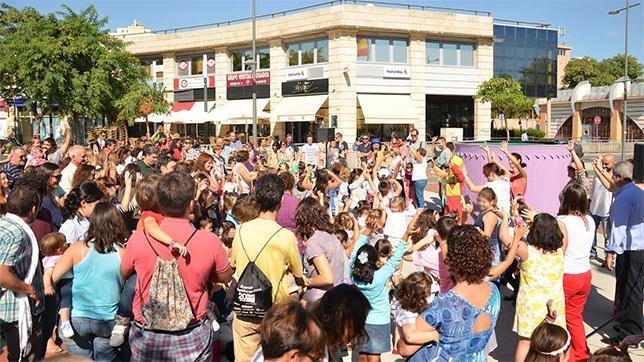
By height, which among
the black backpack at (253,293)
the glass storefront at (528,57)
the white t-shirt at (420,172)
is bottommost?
the black backpack at (253,293)

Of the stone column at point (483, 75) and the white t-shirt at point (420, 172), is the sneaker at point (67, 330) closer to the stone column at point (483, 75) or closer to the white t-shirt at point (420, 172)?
the white t-shirt at point (420, 172)

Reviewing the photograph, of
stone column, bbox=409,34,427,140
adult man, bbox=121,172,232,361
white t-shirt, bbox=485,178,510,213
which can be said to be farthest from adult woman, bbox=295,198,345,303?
stone column, bbox=409,34,427,140

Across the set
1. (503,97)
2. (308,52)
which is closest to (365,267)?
(308,52)

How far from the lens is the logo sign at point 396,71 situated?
121 ft

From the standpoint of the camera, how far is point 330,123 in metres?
35.5

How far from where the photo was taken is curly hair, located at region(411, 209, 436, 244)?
5867 mm

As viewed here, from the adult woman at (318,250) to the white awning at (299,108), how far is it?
3128 centimetres

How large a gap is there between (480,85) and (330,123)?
422 inches

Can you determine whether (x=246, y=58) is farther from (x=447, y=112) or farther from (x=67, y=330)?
(x=67, y=330)

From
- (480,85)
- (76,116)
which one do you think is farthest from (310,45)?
(76,116)

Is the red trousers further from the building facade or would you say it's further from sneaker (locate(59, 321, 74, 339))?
the building facade

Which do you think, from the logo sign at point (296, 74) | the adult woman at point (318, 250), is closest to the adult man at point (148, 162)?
the adult woman at point (318, 250)

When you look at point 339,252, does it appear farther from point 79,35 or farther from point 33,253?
point 79,35

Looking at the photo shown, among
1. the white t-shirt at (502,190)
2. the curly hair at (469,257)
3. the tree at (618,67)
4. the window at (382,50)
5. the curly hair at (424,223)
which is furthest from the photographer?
the tree at (618,67)
